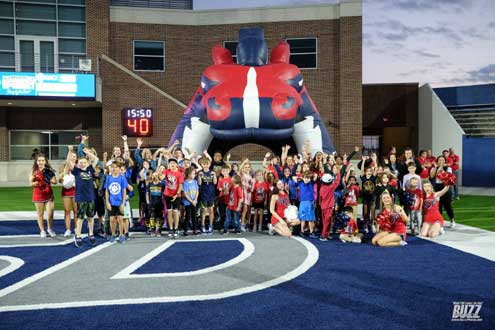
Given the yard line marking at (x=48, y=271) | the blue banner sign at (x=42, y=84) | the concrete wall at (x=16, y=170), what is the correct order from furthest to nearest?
the concrete wall at (x=16, y=170), the blue banner sign at (x=42, y=84), the yard line marking at (x=48, y=271)

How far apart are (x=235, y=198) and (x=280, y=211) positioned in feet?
2.98

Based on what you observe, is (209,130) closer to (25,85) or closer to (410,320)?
(410,320)

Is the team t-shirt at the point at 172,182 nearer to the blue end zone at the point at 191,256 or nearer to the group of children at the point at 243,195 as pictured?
the group of children at the point at 243,195

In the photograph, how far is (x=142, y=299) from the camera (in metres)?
4.30

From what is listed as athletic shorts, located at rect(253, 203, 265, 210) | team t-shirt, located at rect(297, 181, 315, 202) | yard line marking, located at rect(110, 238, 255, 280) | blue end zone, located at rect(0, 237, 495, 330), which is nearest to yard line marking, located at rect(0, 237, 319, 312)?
blue end zone, located at rect(0, 237, 495, 330)

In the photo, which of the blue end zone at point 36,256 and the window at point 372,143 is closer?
the blue end zone at point 36,256

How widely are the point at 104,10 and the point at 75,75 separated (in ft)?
16.3

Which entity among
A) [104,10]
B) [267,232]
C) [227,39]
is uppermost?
[104,10]

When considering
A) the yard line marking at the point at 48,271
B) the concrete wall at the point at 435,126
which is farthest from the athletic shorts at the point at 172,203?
the concrete wall at the point at 435,126

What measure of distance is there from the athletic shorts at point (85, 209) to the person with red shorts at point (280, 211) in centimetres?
320

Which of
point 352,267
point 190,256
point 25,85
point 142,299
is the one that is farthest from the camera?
point 25,85

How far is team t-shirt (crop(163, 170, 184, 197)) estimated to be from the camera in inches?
307

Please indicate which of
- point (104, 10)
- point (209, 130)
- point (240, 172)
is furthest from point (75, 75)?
point (240, 172)

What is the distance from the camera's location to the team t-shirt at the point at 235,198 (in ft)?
27.3
